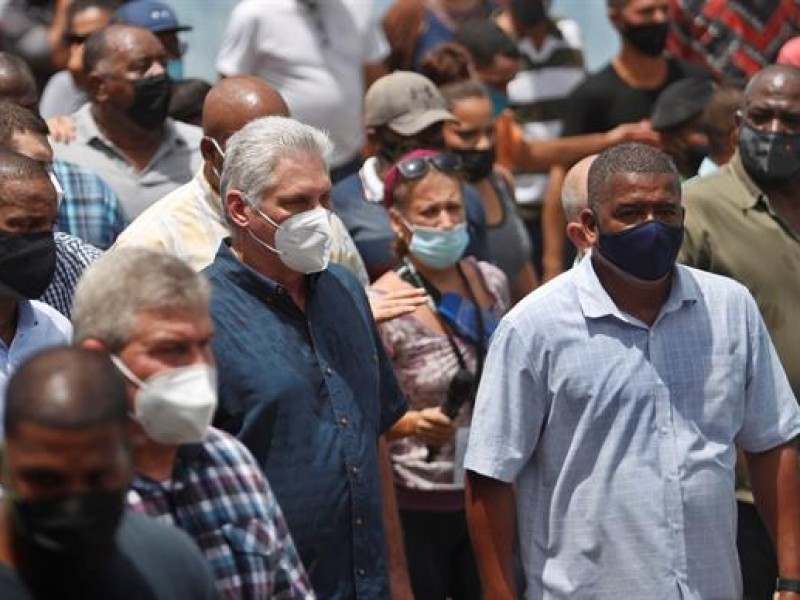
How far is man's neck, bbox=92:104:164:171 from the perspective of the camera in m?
8.55

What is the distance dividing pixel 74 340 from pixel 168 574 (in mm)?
627

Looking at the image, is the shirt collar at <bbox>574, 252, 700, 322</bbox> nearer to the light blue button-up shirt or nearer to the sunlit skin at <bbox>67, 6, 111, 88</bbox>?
the light blue button-up shirt

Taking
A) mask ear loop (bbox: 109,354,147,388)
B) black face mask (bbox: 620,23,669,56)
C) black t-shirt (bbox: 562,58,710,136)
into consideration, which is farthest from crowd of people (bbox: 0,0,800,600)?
black face mask (bbox: 620,23,669,56)

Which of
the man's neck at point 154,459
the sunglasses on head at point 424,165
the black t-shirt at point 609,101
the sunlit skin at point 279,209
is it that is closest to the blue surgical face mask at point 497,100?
the black t-shirt at point 609,101

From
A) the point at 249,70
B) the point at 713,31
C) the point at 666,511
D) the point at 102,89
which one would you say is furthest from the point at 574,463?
the point at 713,31

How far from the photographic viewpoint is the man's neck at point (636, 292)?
6.21 meters

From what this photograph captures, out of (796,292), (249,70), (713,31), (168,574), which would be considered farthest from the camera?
(713,31)

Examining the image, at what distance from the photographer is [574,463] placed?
20.0 feet

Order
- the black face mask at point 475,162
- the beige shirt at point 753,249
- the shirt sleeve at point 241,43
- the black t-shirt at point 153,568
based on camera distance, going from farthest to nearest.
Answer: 1. the shirt sleeve at point 241,43
2. the black face mask at point 475,162
3. the beige shirt at point 753,249
4. the black t-shirt at point 153,568

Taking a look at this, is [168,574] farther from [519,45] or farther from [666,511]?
[519,45]

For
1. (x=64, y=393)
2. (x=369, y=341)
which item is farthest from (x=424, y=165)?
(x=64, y=393)

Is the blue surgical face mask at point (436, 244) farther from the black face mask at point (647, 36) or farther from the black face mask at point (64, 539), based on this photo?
the black face mask at point (64, 539)

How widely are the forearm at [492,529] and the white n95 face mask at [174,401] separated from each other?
1.78 meters

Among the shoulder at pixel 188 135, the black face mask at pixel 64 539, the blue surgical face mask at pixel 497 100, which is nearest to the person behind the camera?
the black face mask at pixel 64 539
